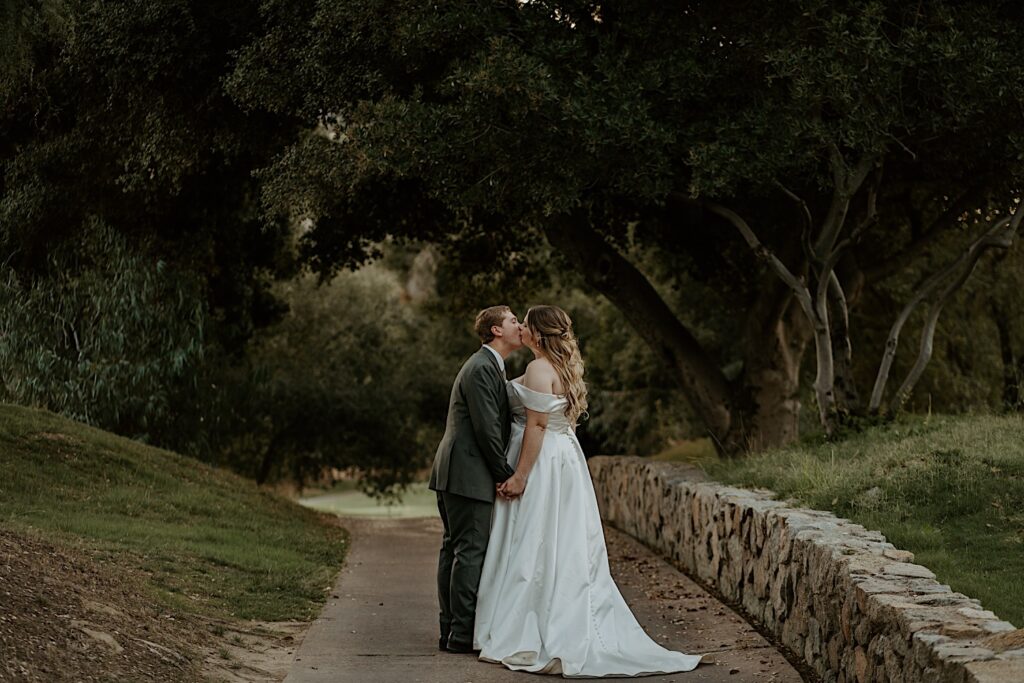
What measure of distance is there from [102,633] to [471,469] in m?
2.52

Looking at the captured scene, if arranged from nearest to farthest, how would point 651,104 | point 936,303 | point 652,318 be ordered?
1. point 651,104
2. point 936,303
3. point 652,318

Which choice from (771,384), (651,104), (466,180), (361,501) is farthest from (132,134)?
(361,501)

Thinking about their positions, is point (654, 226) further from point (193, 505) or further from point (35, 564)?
point (35, 564)

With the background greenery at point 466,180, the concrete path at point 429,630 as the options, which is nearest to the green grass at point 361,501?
the background greenery at point 466,180

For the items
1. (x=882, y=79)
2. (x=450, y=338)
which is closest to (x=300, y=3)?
(x=882, y=79)

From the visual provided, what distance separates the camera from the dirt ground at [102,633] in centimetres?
625

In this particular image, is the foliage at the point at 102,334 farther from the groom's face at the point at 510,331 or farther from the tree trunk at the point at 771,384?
the groom's face at the point at 510,331

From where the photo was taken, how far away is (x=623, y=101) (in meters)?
12.4

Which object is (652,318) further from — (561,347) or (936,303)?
(561,347)

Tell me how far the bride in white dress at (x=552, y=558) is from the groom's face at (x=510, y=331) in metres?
0.08

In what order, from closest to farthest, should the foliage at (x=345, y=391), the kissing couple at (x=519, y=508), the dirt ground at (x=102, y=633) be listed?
the dirt ground at (x=102, y=633)
the kissing couple at (x=519, y=508)
the foliage at (x=345, y=391)

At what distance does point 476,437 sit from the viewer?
797cm

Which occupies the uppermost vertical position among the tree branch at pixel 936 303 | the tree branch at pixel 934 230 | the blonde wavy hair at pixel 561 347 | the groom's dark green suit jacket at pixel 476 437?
the tree branch at pixel 934 230

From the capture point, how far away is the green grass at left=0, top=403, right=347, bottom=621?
985 cm
